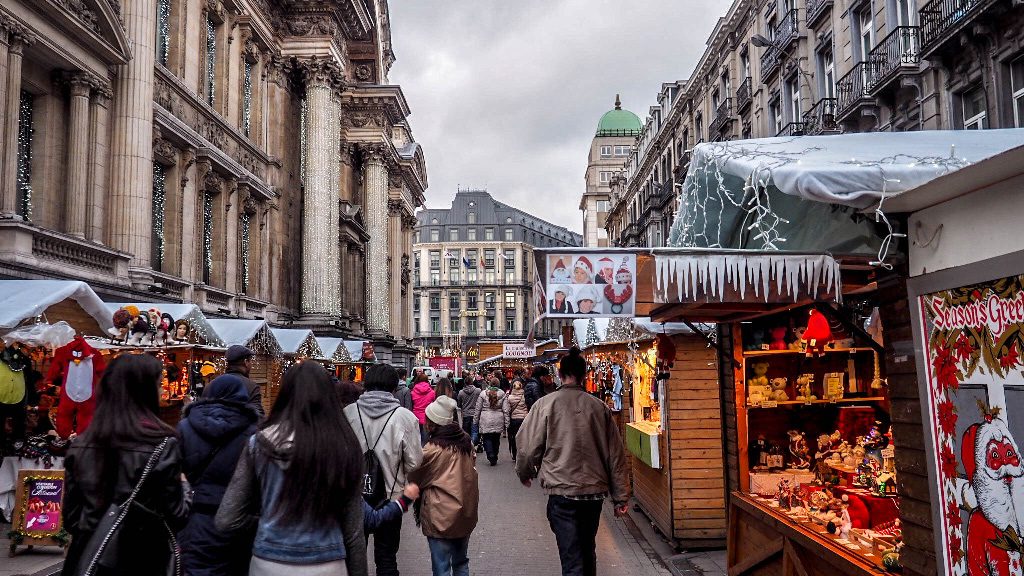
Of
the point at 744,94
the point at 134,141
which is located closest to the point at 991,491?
the point at 134,141

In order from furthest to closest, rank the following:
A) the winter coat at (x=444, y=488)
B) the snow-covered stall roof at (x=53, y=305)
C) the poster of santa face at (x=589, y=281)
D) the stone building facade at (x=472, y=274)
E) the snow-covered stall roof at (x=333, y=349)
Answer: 1. the stone building facade at (x=472, y=274)
2. the snow-covered stall roof at (x=333, y=349)
3. the snow-covered stall roof at (x=53, y=305)
4. the winter coat at (x=444, y=488)
5. the poster of santa face at (x=589, y=281)

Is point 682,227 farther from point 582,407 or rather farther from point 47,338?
point 47,338

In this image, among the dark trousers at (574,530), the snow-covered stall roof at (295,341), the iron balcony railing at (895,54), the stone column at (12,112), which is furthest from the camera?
the snow-covered stall roof at (295,341)

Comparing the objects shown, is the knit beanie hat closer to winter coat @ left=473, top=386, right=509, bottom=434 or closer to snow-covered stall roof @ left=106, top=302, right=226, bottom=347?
snow-covered stall roof @ left=106, top=302, right=226, bottom=347

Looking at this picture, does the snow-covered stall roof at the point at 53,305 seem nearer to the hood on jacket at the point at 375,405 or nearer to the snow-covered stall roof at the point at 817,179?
the hood on jacket at the point at 375,405

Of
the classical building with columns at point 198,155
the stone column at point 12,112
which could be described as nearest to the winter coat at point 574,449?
the classical building with columns at point 198,155

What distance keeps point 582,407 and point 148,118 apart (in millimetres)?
12898

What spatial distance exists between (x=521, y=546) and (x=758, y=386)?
352 cm

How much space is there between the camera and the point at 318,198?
28344 mm

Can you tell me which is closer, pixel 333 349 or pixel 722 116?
pixel 333 349

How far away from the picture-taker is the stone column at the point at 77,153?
44.6 ft

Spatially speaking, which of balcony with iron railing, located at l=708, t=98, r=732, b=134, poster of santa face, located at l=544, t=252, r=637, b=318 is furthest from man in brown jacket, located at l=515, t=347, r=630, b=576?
balcony with iron railing, located at l=708, t=98, r=732, b=134

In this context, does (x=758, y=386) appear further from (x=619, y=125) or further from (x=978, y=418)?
(x=619, y=125)

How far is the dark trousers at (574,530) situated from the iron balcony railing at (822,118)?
15.6 meters
